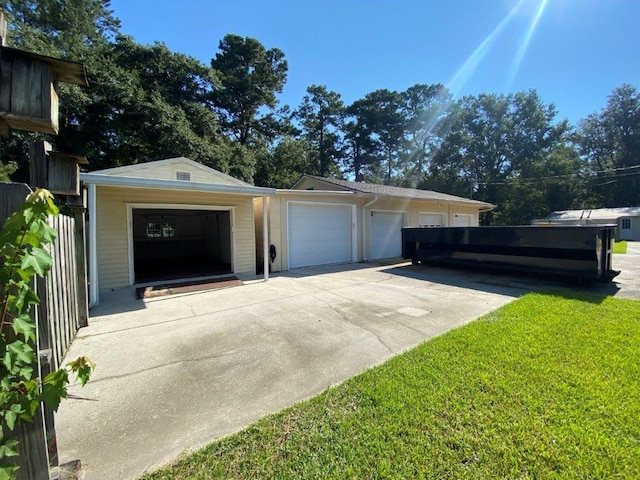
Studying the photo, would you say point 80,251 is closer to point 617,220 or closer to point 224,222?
point 224,222

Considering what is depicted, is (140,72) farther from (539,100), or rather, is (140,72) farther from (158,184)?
(539,100)

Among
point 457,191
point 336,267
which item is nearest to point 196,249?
point 336,267

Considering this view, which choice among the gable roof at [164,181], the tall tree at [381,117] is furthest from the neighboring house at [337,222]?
the tall tree at [381,117]

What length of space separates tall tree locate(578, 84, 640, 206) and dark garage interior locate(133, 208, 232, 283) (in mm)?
40477

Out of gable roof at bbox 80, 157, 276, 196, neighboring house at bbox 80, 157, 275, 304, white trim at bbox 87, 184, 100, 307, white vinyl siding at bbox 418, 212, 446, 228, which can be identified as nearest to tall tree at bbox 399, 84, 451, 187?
white vinyl siding at bbox 418, 212, 446, 228

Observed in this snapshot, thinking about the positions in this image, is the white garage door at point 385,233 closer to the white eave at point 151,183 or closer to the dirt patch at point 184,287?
the white eave at point 151,183

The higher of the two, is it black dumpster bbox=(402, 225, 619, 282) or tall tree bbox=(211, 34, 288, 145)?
tall tree bbox=(211, 34, 288, 145)

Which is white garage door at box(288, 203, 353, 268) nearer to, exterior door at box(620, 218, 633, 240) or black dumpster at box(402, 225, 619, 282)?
black dumpster at box(402, 225, 619, 282)

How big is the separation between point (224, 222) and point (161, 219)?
12.9 ft

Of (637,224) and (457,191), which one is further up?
(457,191)

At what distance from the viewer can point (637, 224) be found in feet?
84.7

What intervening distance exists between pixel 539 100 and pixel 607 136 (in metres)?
12.8

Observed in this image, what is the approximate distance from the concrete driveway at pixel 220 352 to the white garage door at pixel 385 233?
5329 mm

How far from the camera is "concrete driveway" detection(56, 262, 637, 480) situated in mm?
2143
